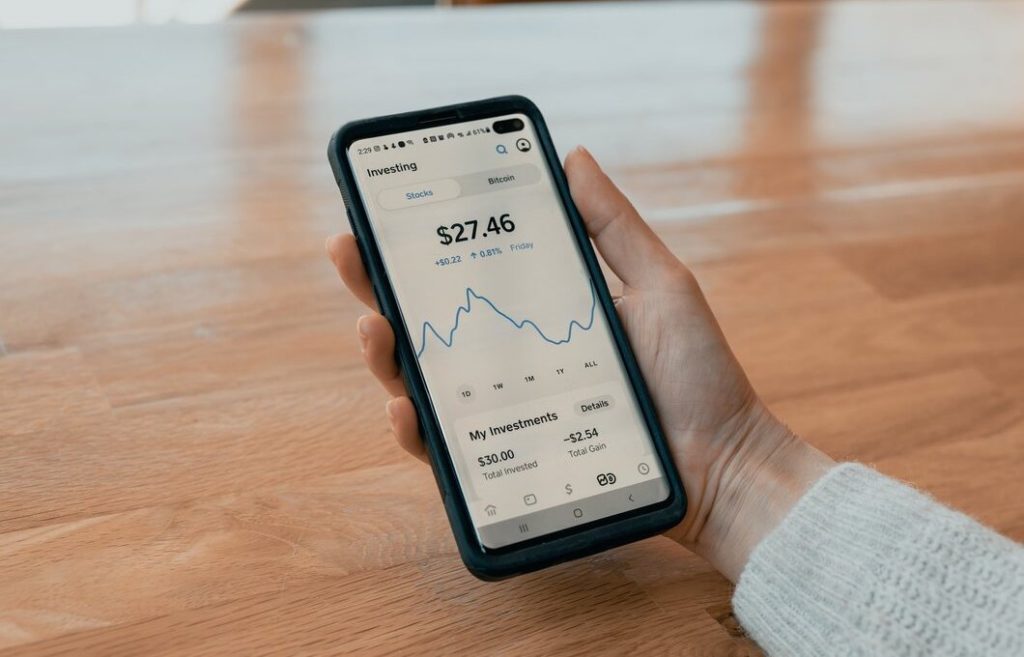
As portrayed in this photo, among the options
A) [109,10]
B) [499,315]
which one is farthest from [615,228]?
[109,10]

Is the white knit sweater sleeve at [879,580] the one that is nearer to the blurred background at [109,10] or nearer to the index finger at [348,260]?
the index finger at [348,260]

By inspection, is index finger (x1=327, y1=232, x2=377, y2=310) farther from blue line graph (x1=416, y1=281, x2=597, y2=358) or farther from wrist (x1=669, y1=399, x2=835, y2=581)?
wrist (x1=669, y1=399, x2=835, y2=581)

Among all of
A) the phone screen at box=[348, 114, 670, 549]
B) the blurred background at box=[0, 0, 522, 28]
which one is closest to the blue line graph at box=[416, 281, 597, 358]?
the phone screen at box=[348, 114, 670, 549]

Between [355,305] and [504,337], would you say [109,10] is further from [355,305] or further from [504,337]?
[504,337]

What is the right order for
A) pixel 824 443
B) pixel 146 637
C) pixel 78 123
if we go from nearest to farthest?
1. pixel 146 637
2. pixel 824 443
3. pixel 78 123

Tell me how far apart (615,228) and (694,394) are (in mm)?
98

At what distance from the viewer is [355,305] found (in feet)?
2.19

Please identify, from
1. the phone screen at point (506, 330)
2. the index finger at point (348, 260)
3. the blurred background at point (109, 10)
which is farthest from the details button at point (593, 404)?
the blurred background at point (109, 10)

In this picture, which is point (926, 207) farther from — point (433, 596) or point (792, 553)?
point (433, 596)

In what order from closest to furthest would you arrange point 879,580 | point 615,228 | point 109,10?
point 879,580 < point 615,228 < point 109,10

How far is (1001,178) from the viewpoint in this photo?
2.95ft

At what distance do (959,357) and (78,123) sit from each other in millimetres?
625

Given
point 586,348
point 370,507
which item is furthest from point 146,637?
point 586,348

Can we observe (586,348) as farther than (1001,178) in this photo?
No
